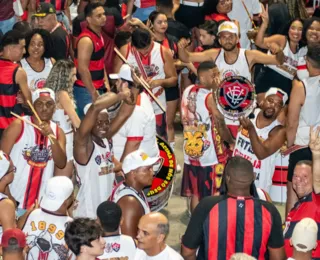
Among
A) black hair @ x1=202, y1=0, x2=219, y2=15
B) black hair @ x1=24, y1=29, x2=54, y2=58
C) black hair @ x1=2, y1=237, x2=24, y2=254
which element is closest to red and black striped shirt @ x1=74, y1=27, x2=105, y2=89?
black hair @ x1=24, y1=29, x2=54, y2=58

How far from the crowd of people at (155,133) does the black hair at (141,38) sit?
2 cm

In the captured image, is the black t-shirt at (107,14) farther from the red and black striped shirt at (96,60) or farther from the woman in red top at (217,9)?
the woman in red top at (217,9)

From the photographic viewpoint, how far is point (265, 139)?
910 centimetres

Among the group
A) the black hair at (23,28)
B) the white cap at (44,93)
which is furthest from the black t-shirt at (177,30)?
the white cap at (44,93)

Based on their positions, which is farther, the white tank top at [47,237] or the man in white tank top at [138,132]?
the man in white tank top at [138,132]

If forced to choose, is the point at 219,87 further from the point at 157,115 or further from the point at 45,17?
the point at 45,17

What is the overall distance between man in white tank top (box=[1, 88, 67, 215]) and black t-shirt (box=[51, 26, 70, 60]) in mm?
2318

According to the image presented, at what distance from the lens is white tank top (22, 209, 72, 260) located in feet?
23.6

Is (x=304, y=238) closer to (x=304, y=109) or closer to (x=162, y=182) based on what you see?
(x=304, y=109)

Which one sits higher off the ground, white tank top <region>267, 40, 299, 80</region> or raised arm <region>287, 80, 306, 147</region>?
white tank top <region>267, 40, 299, 80</region>

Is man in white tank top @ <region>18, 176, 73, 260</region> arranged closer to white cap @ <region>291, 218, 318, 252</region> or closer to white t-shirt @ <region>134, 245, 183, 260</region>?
white t-shirt @ <region>134, 245, 183, 260</region>

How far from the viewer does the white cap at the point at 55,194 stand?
23.8ft

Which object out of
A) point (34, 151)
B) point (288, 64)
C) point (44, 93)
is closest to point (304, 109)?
point (288, 64)

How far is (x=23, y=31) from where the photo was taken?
10438 millimetres
